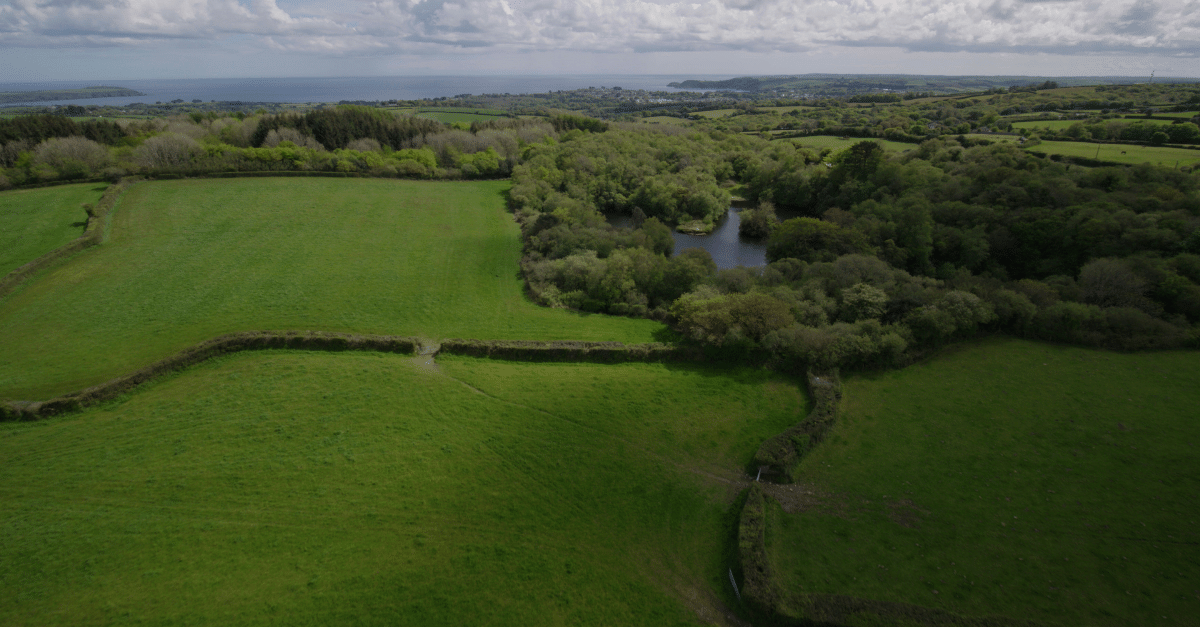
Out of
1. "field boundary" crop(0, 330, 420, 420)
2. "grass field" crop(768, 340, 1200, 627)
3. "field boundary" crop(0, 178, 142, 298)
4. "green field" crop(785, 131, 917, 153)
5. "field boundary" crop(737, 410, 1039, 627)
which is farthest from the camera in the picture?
"green field" crop(785, 131, 917, 153)

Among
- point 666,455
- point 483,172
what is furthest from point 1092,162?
point 483,172

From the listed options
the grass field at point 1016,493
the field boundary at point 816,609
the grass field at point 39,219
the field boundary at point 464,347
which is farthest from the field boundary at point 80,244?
the grass field at point 1016,493

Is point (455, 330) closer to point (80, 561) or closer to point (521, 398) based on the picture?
point (521, 398)

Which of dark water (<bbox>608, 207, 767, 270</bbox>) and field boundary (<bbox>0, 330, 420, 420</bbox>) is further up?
dark water (<bbox>608, 207, 767, 270</bbox>)

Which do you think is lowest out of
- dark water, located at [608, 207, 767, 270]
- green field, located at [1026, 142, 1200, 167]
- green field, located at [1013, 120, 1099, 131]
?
dark water, located at [608, 207, 767, 270]

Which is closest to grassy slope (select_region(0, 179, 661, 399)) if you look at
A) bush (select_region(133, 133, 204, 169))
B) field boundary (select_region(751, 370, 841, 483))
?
bush (select_region(133, 133, 204, 169))

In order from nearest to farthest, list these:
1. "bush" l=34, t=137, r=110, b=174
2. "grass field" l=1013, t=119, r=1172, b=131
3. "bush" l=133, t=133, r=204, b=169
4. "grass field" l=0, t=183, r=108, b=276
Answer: "grass field" l=0, t=183, r=108, b=276, "bush" l=34, t=137, r=110, b=174, "bush" l=133, t=133, r=204, b=169, "grass field" l=1013, t=119, r=1172, b=131

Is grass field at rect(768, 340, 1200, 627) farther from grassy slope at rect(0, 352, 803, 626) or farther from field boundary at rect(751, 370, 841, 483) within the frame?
grassy slope at rect(0, 352, 803, 626)

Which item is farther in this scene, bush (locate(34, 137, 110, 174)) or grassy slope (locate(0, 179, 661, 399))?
bush (locate(34, 137, 110, 174))
